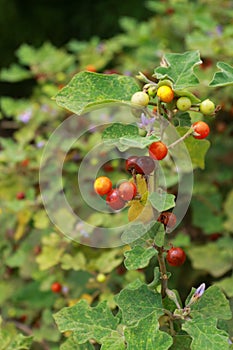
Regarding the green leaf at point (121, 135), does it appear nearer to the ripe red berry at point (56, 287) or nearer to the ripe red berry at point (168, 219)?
the ripe red berry at point (168, 219)

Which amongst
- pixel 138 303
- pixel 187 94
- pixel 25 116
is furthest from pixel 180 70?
pixel 25 116

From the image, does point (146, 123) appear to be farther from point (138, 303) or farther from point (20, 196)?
point (20, 196)

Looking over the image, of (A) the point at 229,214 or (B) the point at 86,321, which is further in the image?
(A) the point at 229,214

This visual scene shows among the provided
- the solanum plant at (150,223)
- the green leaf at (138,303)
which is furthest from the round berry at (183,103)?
the green leaf at (138,303)

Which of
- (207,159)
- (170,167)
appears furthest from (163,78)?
(207,159)

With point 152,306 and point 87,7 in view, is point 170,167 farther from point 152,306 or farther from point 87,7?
point 87,7
